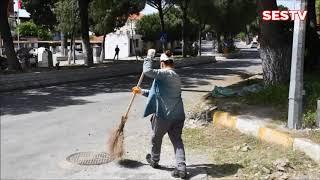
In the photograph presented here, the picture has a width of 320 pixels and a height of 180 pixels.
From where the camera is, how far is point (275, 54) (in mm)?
13023

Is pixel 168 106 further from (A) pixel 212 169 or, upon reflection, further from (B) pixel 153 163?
(A) pixel 212 169

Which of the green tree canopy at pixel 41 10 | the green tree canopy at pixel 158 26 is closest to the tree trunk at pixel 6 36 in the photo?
the green tree canopy at pixel 41 10

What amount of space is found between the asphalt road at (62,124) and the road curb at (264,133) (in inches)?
61.0

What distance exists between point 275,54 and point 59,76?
34.3 ft

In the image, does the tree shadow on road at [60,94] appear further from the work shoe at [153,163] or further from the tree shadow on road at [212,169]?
the tree shadow on road at [212,169]

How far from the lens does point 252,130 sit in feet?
29.8

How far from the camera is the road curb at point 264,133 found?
7477mm

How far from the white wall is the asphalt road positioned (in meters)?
39.9

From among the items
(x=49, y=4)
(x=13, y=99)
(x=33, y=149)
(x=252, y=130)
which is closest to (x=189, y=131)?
(x=252, y=130)

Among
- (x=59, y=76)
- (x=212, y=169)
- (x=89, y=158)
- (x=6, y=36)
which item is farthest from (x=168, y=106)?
(x=6, y=36)

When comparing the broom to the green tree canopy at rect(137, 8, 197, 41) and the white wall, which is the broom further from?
the green tree canopy at rect(137, 8, 197, 41)

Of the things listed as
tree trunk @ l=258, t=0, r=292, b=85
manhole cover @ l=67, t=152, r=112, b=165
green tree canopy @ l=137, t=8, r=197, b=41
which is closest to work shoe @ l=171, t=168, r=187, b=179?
manhole cover @ l=67, t=152, r=112, b=165

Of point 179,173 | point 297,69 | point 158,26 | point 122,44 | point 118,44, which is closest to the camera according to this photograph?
point 179,173

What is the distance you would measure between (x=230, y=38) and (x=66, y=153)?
5306 centimetres
